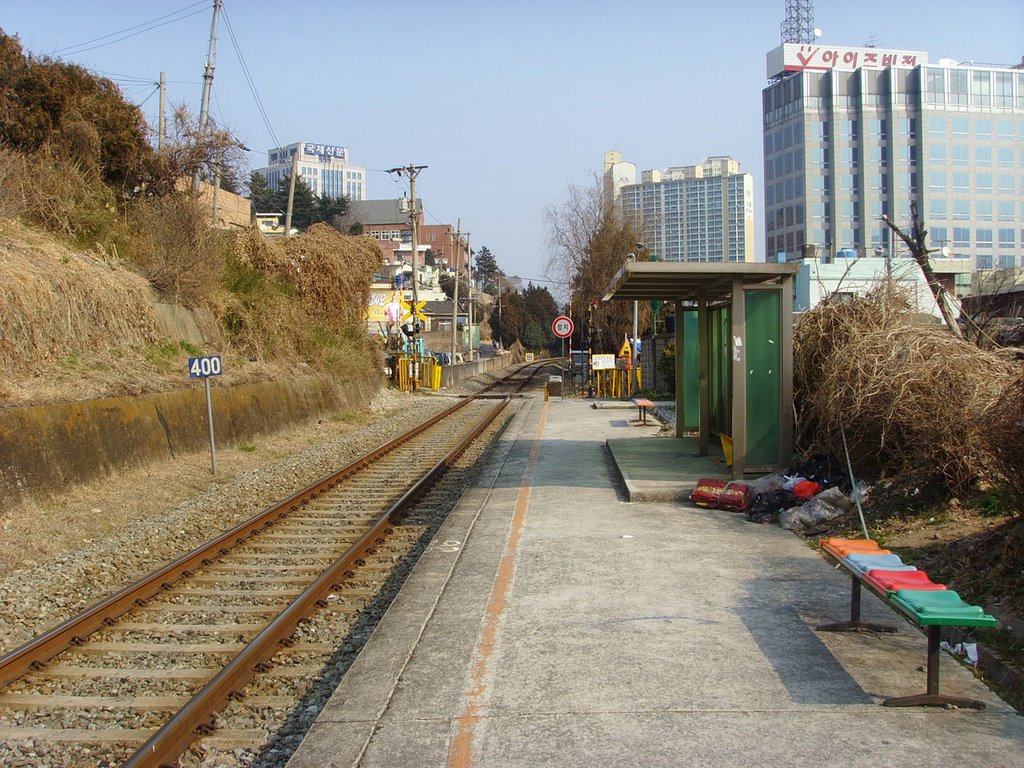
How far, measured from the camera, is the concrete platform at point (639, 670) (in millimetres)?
3973

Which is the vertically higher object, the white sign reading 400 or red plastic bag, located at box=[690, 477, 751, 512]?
the white sign reading 400

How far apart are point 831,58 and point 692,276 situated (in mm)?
91429

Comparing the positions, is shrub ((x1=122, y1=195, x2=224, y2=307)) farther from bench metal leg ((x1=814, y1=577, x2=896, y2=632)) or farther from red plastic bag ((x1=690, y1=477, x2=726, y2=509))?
bench metal leg ((x1=814, y1=577, x2=896, y2=632))

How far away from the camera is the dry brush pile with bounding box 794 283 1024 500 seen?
7.47 metres

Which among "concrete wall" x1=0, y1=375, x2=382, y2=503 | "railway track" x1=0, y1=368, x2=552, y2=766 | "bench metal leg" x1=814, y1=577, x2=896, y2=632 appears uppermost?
"concrete wall" x1=0, y1=375, x2=382, y2=503

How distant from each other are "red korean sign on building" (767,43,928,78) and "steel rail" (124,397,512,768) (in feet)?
309

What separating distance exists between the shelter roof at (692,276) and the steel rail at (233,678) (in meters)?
4.50

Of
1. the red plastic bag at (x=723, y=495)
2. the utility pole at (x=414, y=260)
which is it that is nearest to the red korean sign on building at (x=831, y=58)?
the utility pole at (x=414, y=260)

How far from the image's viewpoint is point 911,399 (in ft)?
26.9

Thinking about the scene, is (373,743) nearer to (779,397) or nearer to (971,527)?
(971,527)

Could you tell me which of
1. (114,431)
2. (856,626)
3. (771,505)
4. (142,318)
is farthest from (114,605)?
(142,318)

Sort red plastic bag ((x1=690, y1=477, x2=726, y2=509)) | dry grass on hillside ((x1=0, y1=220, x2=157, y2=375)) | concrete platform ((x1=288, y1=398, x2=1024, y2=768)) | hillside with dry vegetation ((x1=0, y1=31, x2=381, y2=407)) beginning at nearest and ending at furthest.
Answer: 1. concrete platform ((x1=288, y1=398, x2=1024, y2=768))
2. red plastic bag ((x1=690, y1=477, x2=726, y2=509))
3. dry grass on hillside ((x1=0, y1=220, x2=157, y2=375))
4. hillside with dry vegetation ((x1=0, y1=31, x2=381, y2=407))

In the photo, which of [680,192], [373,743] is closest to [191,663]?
[373,743]

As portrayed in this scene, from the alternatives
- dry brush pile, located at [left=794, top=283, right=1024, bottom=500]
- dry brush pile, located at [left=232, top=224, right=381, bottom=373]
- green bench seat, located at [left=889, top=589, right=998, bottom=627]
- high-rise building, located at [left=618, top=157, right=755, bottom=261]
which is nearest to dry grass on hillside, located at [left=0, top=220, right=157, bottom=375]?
dry brush pile, located at [left=232, top=224, right=381, bottom=373]
